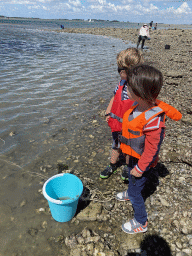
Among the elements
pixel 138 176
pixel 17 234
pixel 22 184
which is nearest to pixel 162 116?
pixel 138 176

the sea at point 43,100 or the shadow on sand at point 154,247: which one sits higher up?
the sea at point 43,100

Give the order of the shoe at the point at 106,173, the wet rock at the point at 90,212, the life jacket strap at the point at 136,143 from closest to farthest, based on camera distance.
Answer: the life jacket strap at the point at 136,143 < the wet rock at the point at 90,212 < the shoe at the point at 106,173

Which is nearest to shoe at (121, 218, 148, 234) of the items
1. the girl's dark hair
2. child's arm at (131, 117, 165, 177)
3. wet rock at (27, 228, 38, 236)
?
child's arm at (131, 117, 165, 177)

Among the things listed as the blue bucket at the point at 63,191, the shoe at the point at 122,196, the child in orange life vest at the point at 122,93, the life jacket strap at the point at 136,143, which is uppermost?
the child in orange life vest at the point at 122,93

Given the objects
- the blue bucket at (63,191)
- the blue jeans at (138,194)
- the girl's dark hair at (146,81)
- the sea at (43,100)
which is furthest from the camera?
the sea at (43,100)

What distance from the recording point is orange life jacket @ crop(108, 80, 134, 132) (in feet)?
10.2

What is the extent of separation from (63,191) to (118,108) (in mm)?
1924

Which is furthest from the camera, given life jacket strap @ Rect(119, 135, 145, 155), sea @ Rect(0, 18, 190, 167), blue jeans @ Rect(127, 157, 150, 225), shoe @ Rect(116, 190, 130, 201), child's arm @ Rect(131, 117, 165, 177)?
sea @ Rect(0, 18, 190, 167)

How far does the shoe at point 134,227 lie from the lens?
292cm

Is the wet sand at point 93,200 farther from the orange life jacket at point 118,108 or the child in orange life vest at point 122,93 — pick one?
the orange life jacket at point 118,108

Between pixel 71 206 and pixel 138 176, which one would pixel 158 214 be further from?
pixel 71 206

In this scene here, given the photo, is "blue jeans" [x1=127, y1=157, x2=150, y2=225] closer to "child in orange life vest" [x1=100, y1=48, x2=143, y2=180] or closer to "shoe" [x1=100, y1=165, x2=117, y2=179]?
"child in orange life vest" [x1=100, y1=48, x2=143, y2=180]

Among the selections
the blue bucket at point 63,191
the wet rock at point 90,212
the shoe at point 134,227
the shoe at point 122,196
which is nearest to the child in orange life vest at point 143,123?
the shoe at point 134,227

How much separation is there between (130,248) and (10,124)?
5304 millimetres
